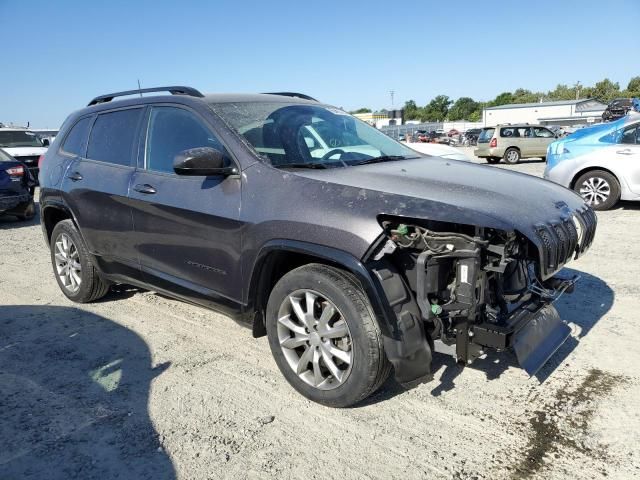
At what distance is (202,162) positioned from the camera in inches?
123

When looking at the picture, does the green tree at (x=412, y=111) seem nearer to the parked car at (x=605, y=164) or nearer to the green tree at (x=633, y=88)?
the green tree at (x=633, y=88)

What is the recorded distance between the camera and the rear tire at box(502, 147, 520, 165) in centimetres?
2145

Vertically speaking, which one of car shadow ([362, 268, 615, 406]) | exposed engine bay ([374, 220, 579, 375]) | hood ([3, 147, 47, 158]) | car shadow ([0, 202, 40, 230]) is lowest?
car shadow ([0, 202, 40, 230])

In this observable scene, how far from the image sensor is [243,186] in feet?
10.5

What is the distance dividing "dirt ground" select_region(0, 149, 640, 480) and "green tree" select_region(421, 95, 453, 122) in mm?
Answer: 122127

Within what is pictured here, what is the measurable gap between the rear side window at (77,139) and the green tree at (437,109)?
398 ft

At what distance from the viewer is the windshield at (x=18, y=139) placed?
14625 millimetres

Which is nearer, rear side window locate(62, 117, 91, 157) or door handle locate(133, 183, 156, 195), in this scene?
door handle locate(133, 183, 156, 195)

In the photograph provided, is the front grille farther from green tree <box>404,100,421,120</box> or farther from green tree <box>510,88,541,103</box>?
green tree <box>404,100,421,120</box>

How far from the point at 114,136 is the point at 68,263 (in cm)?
150

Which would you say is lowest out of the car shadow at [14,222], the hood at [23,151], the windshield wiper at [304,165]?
the car shadow at [14,222]

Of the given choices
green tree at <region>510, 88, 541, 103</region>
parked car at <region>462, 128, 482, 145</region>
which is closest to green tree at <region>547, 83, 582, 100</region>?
green tree at <region>510, 88, 541, 103</region>

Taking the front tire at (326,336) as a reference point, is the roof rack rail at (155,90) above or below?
above

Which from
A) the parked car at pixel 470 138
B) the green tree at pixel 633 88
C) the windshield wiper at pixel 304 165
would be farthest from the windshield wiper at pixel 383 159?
the green tree at pixel 633 88
